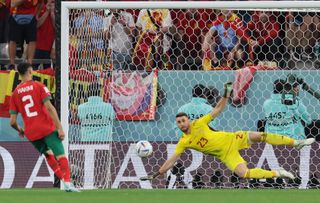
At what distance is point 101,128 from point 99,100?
393 millimetres

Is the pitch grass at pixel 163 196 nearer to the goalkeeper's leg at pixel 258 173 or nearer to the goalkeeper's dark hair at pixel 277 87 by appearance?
the goalkeeper's leg at pixel 258 173

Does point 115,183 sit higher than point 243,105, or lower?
lower

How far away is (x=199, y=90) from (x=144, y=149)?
1.36m

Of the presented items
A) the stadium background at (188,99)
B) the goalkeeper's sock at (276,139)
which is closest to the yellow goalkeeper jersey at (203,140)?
the goalkeeper's sock at (276,139)

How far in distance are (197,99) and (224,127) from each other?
1.76ft

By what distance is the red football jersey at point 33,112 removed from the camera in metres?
12.3

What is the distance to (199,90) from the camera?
14453 mm

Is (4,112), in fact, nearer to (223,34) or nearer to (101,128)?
(101,128)

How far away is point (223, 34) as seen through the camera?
571 inches

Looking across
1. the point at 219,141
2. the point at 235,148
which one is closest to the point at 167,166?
the point at 219,141

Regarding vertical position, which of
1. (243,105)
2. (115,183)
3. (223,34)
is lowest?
(115,183)

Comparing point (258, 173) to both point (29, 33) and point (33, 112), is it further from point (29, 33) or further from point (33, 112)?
point (29, 33)

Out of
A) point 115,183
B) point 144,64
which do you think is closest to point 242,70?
point 144,64

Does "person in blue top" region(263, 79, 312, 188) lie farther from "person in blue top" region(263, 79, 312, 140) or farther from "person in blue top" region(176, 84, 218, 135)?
"person in blue top" region(176, 84, 218, 135)
